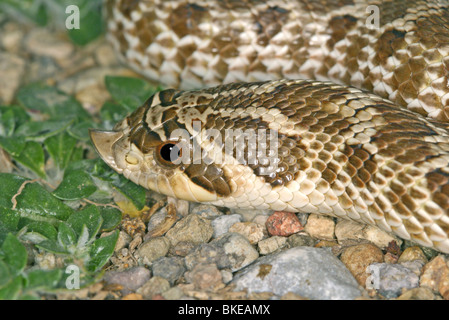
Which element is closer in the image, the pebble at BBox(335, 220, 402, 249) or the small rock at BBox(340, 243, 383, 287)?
the small rock at BBox(340, 243, 383, 287)

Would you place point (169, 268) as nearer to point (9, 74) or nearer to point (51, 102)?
point (51, 102)

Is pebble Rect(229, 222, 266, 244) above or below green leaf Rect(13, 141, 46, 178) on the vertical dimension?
below

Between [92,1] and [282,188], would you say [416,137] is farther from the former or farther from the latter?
[92,1]

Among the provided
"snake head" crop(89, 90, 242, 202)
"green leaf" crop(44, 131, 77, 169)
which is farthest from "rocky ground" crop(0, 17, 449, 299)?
"green leaf" crop(44, 131, 77, 169)

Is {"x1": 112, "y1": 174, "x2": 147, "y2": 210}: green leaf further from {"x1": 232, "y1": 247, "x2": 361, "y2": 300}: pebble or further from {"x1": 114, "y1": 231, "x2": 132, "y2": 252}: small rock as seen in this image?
{"x1": 232, "y1": 247, "x2": 361, "y2": 300}: pebble

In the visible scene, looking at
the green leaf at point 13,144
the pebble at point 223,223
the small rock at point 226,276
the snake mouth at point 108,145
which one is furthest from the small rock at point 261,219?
the green leaf at point 13,144

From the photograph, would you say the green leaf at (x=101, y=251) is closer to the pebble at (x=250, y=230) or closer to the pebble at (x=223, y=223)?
the pebble at (x=223, y=223)

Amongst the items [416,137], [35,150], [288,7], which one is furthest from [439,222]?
[35,150]
